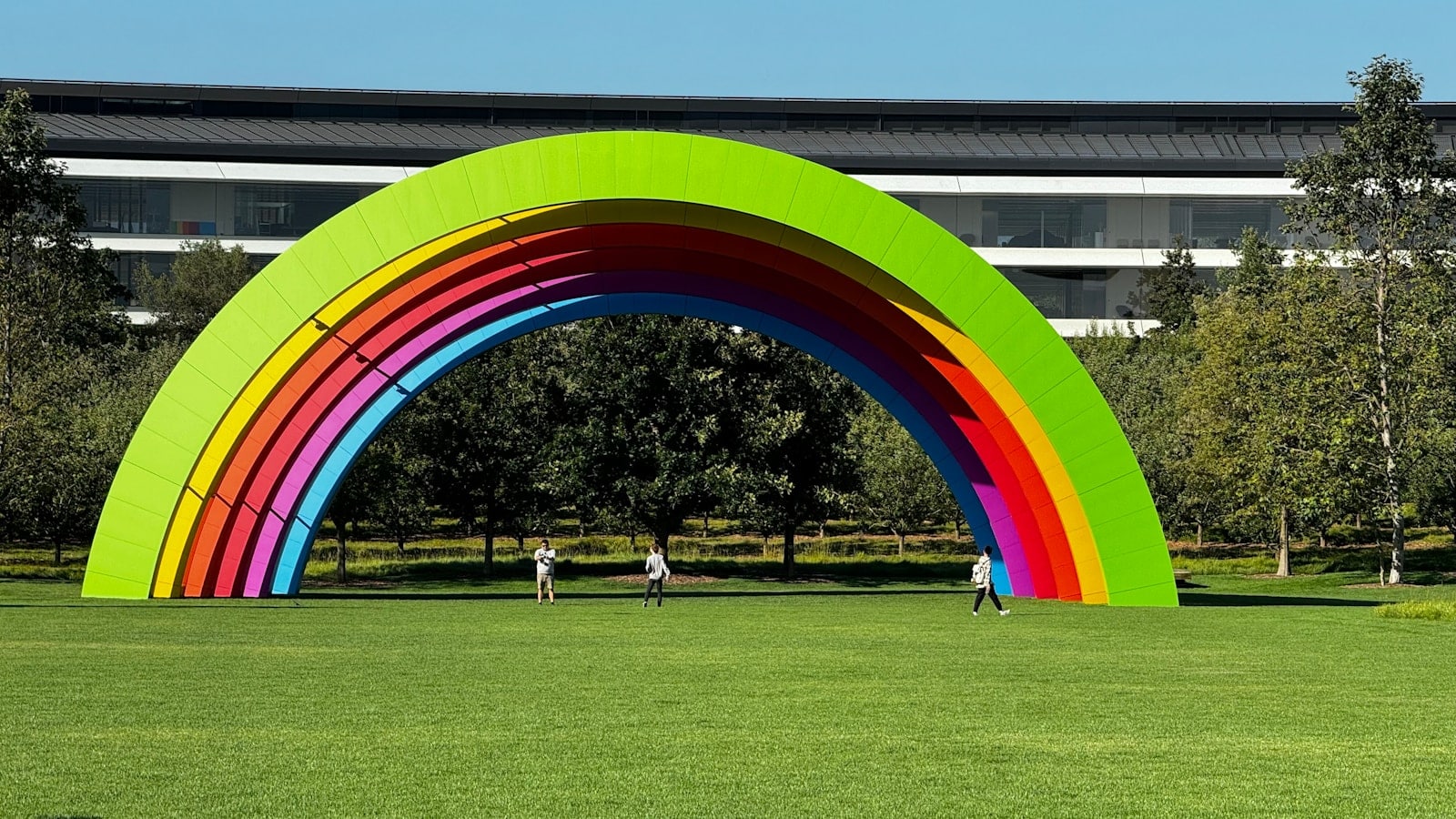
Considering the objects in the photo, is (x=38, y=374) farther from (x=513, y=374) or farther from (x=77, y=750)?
(x=77, y=750)

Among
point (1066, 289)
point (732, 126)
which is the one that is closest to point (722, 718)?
point (732, 126)

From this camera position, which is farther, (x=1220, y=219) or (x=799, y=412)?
(x=1220, y=219)

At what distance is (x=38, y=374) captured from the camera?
41344 mm

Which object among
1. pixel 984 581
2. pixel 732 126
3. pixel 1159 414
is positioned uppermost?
pixel 732 126

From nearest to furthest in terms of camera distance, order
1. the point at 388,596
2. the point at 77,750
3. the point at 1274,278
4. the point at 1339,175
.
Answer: the point at 77,750 < the point at 388,596 < the point at 1339,175 < the point at 1274,278

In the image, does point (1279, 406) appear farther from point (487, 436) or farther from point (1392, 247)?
point (487, 436)

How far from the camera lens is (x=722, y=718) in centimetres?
1326

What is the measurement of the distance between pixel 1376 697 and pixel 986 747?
5.14 metres

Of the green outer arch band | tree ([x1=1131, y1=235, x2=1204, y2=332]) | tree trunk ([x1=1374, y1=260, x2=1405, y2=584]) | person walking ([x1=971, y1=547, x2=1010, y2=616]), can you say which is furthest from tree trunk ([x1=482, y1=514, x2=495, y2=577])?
tree ([x1=1131, y1=235, x2=1204, y2=332])

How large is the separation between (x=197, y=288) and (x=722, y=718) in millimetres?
65973

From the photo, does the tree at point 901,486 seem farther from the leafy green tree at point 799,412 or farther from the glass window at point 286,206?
the glass window at point 286,206

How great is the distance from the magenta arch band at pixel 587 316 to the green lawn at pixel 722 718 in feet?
23.5

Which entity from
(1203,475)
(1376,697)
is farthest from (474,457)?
(1376,697)

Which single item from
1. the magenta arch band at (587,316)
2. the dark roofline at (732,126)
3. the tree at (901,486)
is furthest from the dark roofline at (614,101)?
the magenta arch band at (587,316)
